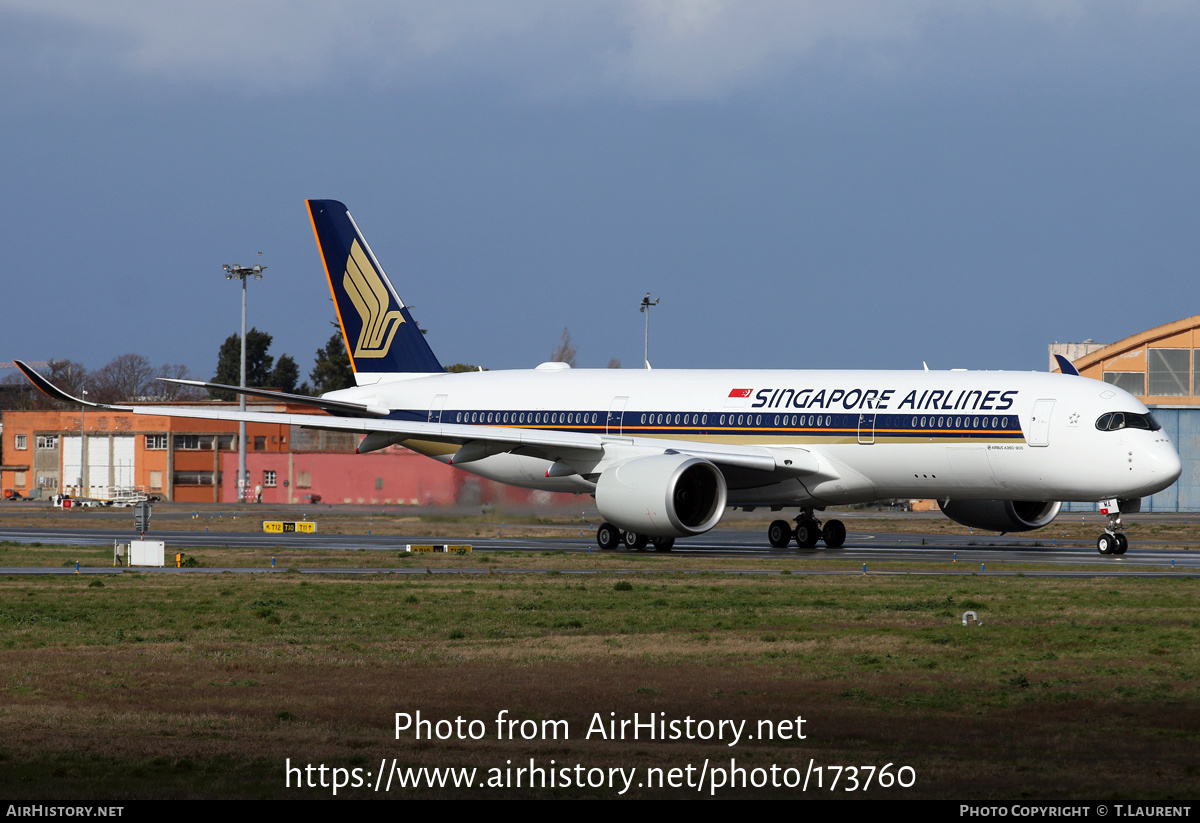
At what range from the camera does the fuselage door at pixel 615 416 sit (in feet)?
128

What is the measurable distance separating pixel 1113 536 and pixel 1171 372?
42590 mm

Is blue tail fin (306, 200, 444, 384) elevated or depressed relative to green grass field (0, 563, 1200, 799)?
elevated

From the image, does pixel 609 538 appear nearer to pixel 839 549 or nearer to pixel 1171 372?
pixel 839 549

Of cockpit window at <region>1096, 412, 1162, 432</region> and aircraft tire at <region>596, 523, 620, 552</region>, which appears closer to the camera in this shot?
cockpit window at <region>1096, 412, 1162, 432</region>

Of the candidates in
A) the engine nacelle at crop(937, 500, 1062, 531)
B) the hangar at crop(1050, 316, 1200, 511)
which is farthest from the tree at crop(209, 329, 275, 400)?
the engine nacelle at crop(937, 500, 1062, 531)

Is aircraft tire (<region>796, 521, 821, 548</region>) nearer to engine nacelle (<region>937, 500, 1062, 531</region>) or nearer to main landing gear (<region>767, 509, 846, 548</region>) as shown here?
main landing gear (<region>767, 509, 846, 548</region>)

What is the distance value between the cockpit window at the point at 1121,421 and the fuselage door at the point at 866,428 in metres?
5.28

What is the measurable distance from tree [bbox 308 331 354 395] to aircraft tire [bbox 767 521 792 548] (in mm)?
89796

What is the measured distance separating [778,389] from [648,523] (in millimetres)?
6503

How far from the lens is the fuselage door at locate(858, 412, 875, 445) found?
35.5 m

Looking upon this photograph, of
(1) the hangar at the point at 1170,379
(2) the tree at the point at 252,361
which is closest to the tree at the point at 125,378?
(2) the tree at the point at 252,361

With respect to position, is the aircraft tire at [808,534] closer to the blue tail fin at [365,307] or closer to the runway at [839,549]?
the runway at [839,549]
